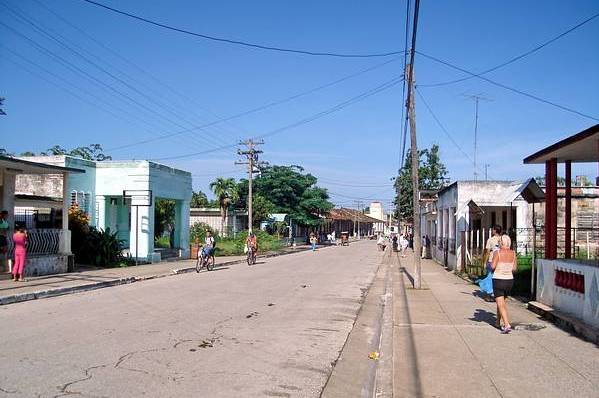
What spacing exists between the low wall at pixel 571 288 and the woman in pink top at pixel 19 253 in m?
13.7

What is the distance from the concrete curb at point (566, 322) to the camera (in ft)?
29.0

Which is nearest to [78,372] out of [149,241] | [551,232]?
[551,232]

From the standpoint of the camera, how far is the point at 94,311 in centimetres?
1179

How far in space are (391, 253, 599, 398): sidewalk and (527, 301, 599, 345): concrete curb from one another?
148mm

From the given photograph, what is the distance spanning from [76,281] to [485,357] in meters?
13.3

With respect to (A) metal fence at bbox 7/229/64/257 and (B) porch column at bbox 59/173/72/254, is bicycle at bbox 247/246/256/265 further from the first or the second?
(A) metal fence at bbox 7/229/64/257

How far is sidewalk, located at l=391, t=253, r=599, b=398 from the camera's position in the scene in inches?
254

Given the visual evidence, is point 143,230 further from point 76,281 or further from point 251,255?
point 76,281

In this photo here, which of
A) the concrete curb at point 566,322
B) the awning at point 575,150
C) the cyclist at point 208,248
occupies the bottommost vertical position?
the concrete curb at point 566,322

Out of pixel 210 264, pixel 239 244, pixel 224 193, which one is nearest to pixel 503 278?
pixel 210 264

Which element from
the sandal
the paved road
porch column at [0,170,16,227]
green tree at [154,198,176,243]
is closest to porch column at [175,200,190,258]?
green tree at [154,198,176,243]

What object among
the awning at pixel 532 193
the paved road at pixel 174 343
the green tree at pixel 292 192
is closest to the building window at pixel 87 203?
the paved road at pixel 174 343

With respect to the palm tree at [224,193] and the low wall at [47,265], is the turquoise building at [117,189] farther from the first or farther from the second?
the palm tree at [224,193]

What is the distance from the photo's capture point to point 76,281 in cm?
1741
